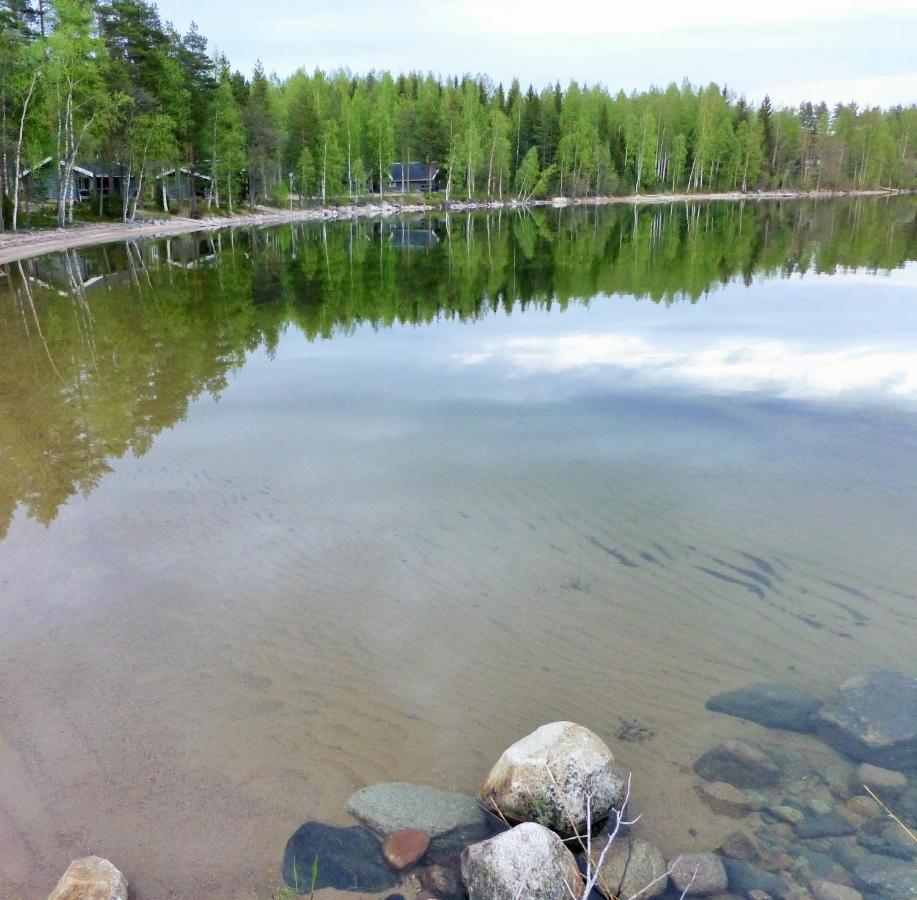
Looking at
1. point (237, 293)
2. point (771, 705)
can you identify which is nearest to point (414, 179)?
point (237, 293)

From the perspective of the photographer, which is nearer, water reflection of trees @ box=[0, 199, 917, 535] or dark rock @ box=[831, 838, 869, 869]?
dark rock @ box=[831, 838, 869, 869]

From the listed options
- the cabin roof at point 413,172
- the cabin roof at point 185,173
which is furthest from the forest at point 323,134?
the cabin roof at point 413,172

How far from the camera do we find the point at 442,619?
747 centimetres

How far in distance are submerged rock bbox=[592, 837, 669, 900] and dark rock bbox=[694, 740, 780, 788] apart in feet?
2.86

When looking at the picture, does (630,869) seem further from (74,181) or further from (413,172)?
(413,172)

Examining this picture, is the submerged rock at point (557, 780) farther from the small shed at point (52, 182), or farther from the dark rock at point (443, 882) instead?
the small shed at point (52, 182)

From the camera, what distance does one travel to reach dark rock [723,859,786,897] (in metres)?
4.70

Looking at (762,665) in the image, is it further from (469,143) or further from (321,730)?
(469,143)

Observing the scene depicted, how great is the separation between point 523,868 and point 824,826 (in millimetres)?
2138

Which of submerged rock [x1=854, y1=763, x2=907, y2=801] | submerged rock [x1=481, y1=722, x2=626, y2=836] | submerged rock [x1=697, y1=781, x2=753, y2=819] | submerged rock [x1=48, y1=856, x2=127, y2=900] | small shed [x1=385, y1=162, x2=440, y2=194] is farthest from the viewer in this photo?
small shed [x1=385, y1=162, x2=440, y2=194]

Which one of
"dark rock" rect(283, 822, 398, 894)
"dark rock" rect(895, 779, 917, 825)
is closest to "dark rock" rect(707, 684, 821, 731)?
"dark rock" rect(895, 779, 917, 825)

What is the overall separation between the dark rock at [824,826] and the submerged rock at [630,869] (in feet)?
3.22

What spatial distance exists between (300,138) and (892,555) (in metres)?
89.0

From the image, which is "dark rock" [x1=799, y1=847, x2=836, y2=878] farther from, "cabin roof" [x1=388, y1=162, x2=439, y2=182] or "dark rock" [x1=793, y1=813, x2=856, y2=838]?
"cabin roof" [x1=388, y1=162, x2=439, y2=182]
